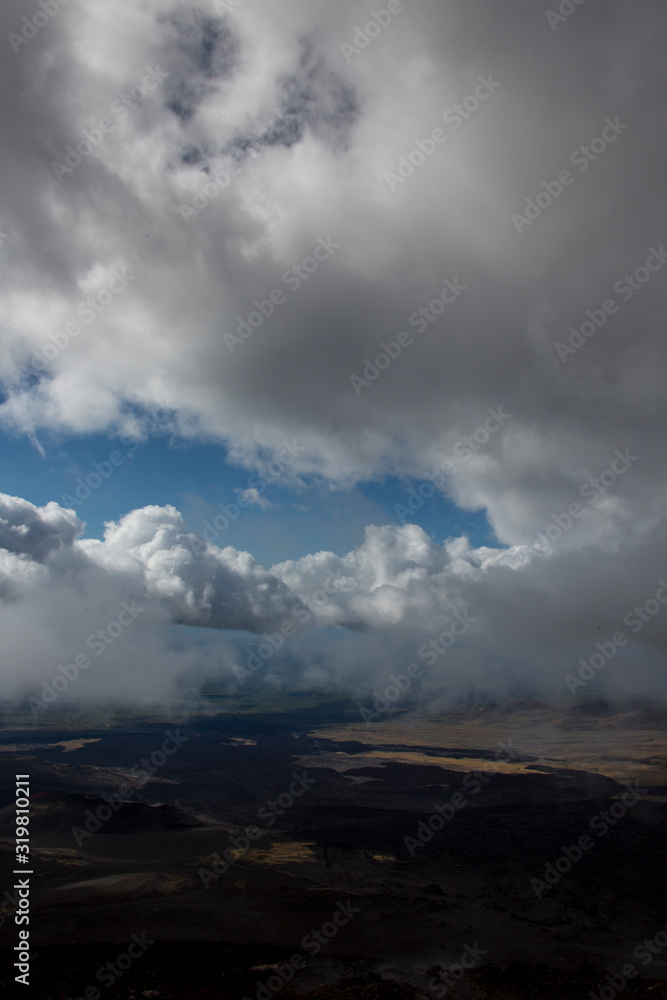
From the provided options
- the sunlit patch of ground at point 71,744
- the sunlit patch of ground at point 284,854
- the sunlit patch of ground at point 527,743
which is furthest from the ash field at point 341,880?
the sunlit patch of ground at point 71,744

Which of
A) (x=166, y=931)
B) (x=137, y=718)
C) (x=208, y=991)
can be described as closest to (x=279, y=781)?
(x=166, y=931)

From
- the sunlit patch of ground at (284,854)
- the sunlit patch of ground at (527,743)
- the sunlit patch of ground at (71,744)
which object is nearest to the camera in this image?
the sunlit patch of ground at (284,854)

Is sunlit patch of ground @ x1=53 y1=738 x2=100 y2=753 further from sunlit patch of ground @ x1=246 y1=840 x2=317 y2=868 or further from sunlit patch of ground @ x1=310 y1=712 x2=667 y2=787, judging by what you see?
sunlit patch of ground @ x1=246 y1=840 x2=317 y2=868

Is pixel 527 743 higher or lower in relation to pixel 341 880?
lower

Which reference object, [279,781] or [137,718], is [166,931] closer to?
[279,781]

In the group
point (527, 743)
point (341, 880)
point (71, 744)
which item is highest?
point (341, 880)

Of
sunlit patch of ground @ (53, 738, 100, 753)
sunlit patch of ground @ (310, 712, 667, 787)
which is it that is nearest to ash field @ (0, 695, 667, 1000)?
sunlit patch of ground @ (310, 712, 667, 787)

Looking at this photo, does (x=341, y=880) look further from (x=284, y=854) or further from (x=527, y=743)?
(x=527, y=743)

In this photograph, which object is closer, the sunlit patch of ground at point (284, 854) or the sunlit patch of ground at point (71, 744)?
the sunlit patch of ground at point (284, 854)

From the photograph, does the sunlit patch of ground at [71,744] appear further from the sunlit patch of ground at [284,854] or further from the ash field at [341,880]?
the sunlit patch of ground at [284,854]

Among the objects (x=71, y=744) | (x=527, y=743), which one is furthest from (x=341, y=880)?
(x=527, y=743)

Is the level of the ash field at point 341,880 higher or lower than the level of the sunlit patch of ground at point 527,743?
higher

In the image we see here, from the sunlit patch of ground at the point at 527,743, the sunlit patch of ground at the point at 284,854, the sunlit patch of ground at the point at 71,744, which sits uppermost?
the sunlit patch of ground at the point at 284,854
